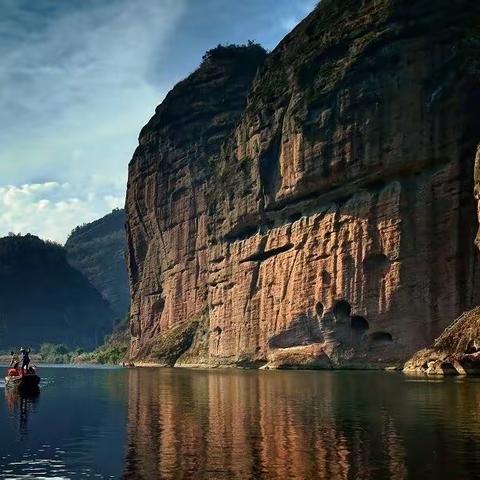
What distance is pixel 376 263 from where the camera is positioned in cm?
7425

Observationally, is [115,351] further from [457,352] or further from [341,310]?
[457,352]

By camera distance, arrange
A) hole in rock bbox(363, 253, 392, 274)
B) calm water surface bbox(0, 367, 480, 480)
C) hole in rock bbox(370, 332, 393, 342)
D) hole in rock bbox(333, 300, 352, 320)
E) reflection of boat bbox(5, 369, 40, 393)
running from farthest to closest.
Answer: hole in rock bbox(333, 300, 352, 320) < hole in rock bbox(363, 253, 392, 274) < hole in rock bbox(370, 332, 393, 342) < reflection of boat bbox(5, 369, 40, 393) < calm water surface bbox(0, 367, 480, 480)

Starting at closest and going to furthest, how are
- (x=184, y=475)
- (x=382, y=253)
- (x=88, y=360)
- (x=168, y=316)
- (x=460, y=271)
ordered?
(x=184, y=475) < (x=460, y=271) < (x=382, y=253) < (x=168, y=316) < (x=88, y=360)

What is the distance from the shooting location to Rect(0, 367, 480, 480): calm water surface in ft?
64.1

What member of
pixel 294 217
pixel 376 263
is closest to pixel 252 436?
pixel 376 263

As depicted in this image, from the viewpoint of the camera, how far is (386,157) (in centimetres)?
7338

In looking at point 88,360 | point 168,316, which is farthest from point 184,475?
point 88,360

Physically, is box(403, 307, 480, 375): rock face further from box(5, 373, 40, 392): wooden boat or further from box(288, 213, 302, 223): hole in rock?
box(5, 373, 40, 392): wooden boat

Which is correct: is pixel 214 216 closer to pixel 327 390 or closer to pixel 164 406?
pixel 327 390

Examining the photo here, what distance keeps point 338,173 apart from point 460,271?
16.1 metres

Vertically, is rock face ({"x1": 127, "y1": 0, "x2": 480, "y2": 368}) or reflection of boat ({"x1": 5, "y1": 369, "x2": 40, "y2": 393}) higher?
rock face ({"x1": 127, "y1": 0, "x2": 480, "y2": 368})

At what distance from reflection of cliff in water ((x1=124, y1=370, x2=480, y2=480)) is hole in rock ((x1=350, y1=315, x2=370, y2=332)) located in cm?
3164

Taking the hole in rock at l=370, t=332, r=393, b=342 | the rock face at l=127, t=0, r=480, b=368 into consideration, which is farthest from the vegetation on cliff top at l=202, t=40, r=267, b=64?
the hole in rock at l=370, t=332, r=393, b=342

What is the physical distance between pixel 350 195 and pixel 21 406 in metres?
45.6
